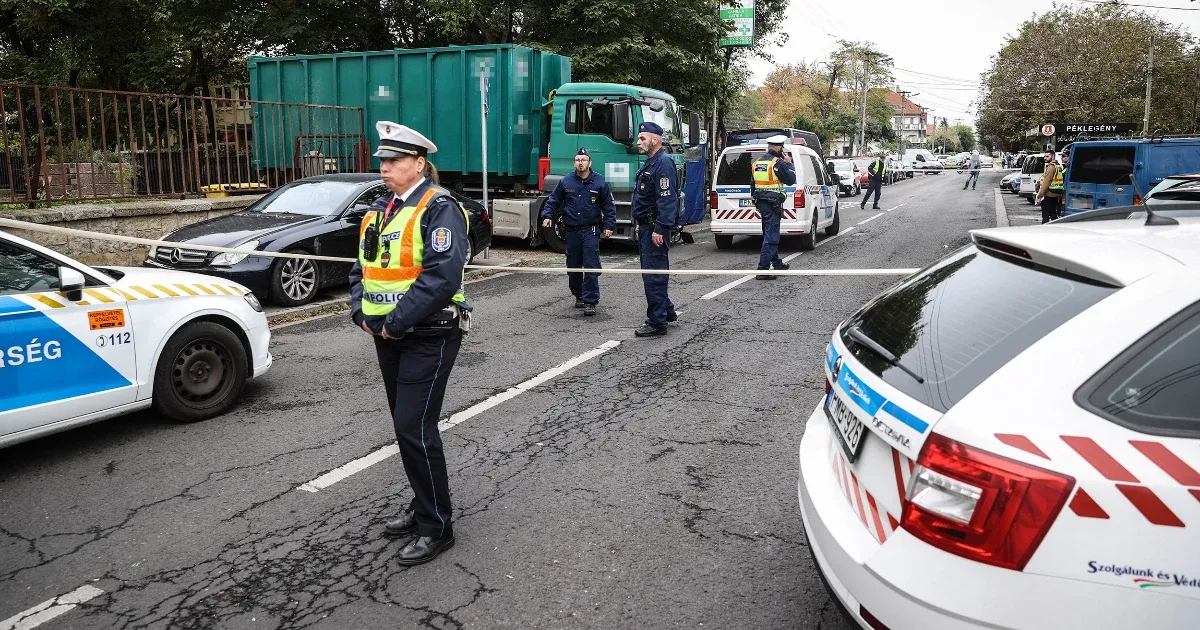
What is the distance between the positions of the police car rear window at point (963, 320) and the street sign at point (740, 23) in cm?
2274

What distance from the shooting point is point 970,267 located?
299 centimetres

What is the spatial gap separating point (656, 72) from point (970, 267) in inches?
749

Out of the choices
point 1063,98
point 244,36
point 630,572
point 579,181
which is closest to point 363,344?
point 579,181

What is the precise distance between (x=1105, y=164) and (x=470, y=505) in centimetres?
1554

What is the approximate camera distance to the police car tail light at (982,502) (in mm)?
2039

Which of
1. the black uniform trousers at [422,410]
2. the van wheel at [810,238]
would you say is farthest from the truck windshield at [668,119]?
the black uniform trousers at [422,410]

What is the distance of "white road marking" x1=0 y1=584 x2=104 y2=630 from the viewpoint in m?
3.20

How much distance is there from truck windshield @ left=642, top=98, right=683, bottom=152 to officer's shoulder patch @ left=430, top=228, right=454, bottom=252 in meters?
11.2

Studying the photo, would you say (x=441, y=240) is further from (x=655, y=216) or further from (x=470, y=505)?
(x=655, y=216)

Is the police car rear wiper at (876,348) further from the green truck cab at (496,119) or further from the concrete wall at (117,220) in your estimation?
the green truck cab at (496,119)

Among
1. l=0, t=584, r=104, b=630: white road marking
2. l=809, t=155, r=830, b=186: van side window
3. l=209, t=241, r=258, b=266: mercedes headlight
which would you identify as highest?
l=809, t=155, r=830, b=186: van side window

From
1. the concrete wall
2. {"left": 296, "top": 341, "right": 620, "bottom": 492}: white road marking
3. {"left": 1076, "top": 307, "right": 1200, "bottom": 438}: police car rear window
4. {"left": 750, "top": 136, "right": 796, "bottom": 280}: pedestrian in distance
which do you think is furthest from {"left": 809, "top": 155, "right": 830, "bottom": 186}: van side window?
{"left": 1076, "top": 307, "right": 1200, "bottom": 438}: police car rear window

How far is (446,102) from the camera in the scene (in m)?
15.4

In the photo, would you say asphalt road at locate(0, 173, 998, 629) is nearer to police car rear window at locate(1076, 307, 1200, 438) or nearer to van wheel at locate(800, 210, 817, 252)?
police car rear window at locate(1076, 307, 1200, 438)
